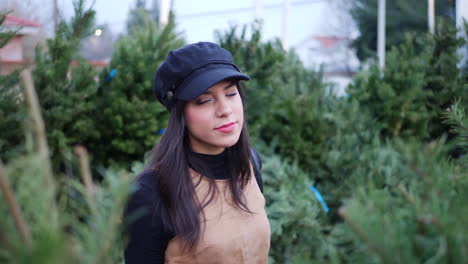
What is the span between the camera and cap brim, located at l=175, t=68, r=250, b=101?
1777 mm

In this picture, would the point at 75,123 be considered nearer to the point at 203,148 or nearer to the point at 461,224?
the point at 203,148

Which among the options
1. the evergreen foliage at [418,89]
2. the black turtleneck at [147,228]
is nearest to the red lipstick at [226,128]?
the black turtleneck at [147,228]

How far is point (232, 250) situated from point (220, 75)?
2.56 ft

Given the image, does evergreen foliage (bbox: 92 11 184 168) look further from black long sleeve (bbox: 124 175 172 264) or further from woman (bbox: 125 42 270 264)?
black long sleeve (bbox: 124 175 172 264)

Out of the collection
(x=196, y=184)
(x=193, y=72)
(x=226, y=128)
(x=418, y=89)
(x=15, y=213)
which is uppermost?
(x=193, y=72)

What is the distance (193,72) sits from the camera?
73.4 inches

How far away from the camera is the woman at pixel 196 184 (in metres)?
1.79

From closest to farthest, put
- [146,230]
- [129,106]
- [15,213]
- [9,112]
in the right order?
[15,213] → [146,230] → [9,112] → [129,106]

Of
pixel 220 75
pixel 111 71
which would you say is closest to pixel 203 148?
pixel 220 75

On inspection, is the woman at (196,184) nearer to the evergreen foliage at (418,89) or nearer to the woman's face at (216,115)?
the woman's face at (216,115)

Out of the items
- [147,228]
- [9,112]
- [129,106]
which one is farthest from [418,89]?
[9,112]

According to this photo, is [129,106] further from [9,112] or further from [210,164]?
[210,164]

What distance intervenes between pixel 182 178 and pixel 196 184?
0.09 metres

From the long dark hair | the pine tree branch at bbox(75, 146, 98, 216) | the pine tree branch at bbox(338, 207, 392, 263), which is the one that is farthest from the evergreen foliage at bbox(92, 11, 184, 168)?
the pine tree branch at bbox(338, 207, 392, 263)
